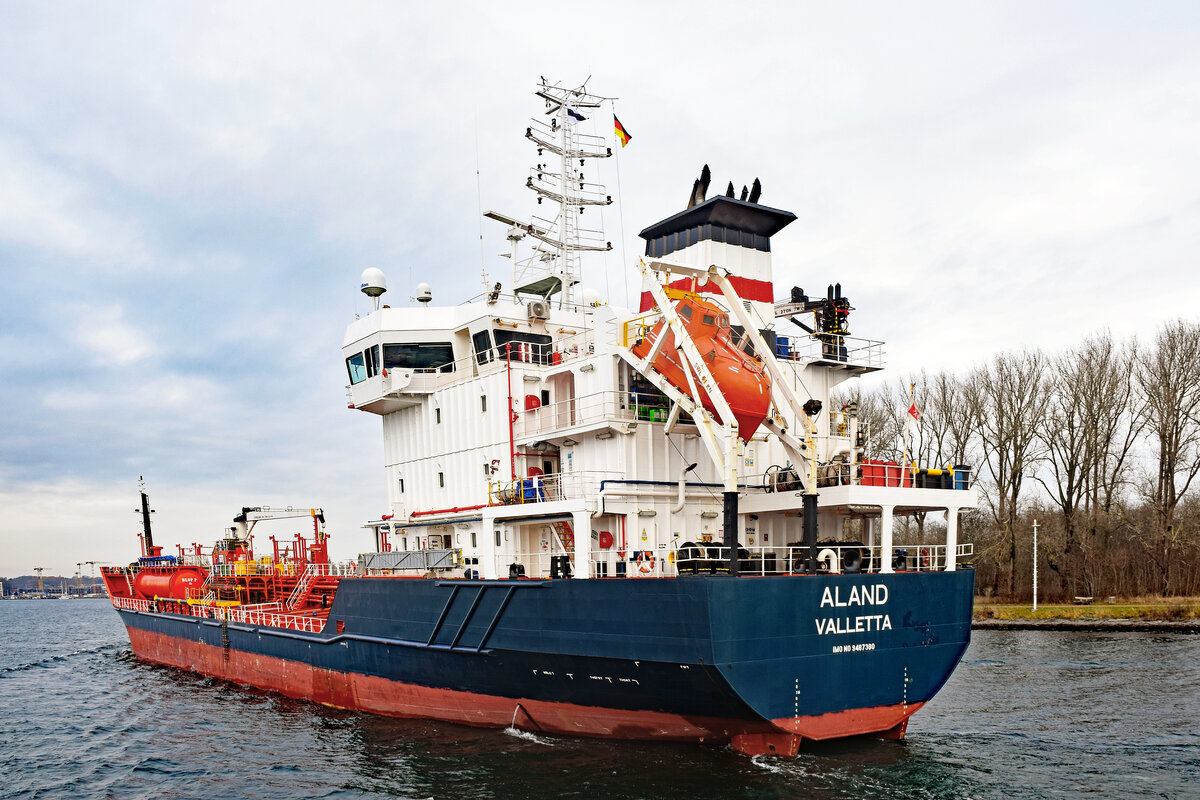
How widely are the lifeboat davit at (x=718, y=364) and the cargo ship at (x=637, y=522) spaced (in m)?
0.05

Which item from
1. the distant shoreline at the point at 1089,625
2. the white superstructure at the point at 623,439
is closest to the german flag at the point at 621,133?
the white superstructure at the point at 623,439

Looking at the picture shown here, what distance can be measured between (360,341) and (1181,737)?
20.2m

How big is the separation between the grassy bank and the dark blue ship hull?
2251 centimetres

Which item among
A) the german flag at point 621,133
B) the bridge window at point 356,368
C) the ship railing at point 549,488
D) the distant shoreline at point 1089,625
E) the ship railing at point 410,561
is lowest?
the distant shoreline at point 1089,625

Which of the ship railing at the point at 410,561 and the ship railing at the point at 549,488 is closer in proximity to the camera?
the ship railing at the point at 549,488

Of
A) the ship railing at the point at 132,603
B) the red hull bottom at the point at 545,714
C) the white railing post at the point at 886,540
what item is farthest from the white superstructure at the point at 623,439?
the ship railing at the point at 132,603

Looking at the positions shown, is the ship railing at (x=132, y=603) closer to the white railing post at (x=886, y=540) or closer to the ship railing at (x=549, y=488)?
the ship railing at (x=549, y=488)

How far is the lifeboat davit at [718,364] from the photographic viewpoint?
50.6 feet

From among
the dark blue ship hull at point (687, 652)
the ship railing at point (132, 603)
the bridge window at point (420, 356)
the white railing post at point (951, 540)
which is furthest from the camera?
the ship railing at point (132, 603)

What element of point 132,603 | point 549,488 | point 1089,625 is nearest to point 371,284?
point 549,488

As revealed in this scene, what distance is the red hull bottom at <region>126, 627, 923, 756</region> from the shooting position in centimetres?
1418

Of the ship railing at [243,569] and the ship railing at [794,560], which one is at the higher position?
the ship railing at [794,560]

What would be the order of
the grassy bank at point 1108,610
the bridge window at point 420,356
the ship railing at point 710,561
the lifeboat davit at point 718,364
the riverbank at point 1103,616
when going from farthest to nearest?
the grassy bank at point 1108,610
the riverbank at point 1103,616
the bridge window at point 420,356
the lifeboat davit at point 718,364
the ship railing at point 710,561

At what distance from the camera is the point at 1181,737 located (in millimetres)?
16391
